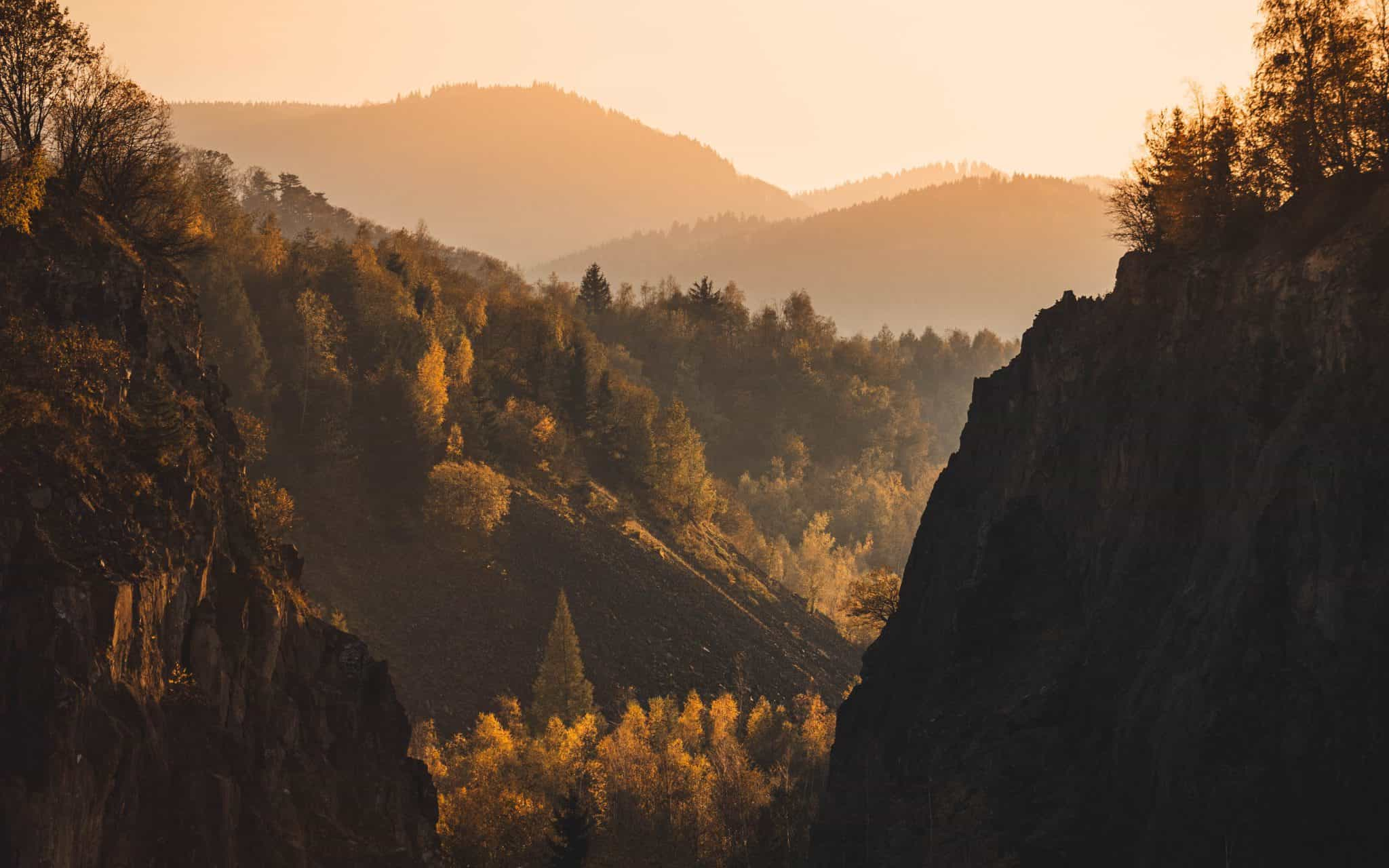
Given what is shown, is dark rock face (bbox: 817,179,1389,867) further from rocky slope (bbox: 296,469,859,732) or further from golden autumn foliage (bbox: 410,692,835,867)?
rocky slope (bbox: 296,469,859,732)

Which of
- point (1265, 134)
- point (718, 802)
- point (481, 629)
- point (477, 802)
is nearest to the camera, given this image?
point (1265, 134)

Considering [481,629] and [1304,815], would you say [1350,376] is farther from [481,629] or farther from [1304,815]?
[481,629]

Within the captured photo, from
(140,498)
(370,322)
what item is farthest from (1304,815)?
(370,322)

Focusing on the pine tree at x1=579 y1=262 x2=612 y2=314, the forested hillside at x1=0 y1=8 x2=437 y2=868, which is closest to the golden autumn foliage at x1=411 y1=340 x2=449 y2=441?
the forested hillside at x1=0 y1=8 x2=437 y2=868

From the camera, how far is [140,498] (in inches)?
1524

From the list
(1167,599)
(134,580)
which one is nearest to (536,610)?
(134,580)

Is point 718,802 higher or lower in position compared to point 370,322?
lower

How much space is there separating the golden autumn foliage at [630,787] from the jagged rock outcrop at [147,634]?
361 inches

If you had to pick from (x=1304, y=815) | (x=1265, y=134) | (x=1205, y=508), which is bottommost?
(x=1304, y=815)

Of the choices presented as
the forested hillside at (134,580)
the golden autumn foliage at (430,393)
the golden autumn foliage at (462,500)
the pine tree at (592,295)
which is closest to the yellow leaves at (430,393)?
the golden autumn foliage at (430,393)

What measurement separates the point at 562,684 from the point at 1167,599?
56078mm

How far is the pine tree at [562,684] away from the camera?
85.4 metres

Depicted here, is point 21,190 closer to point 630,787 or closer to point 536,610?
point 630,787

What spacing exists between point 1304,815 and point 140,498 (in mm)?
35200
